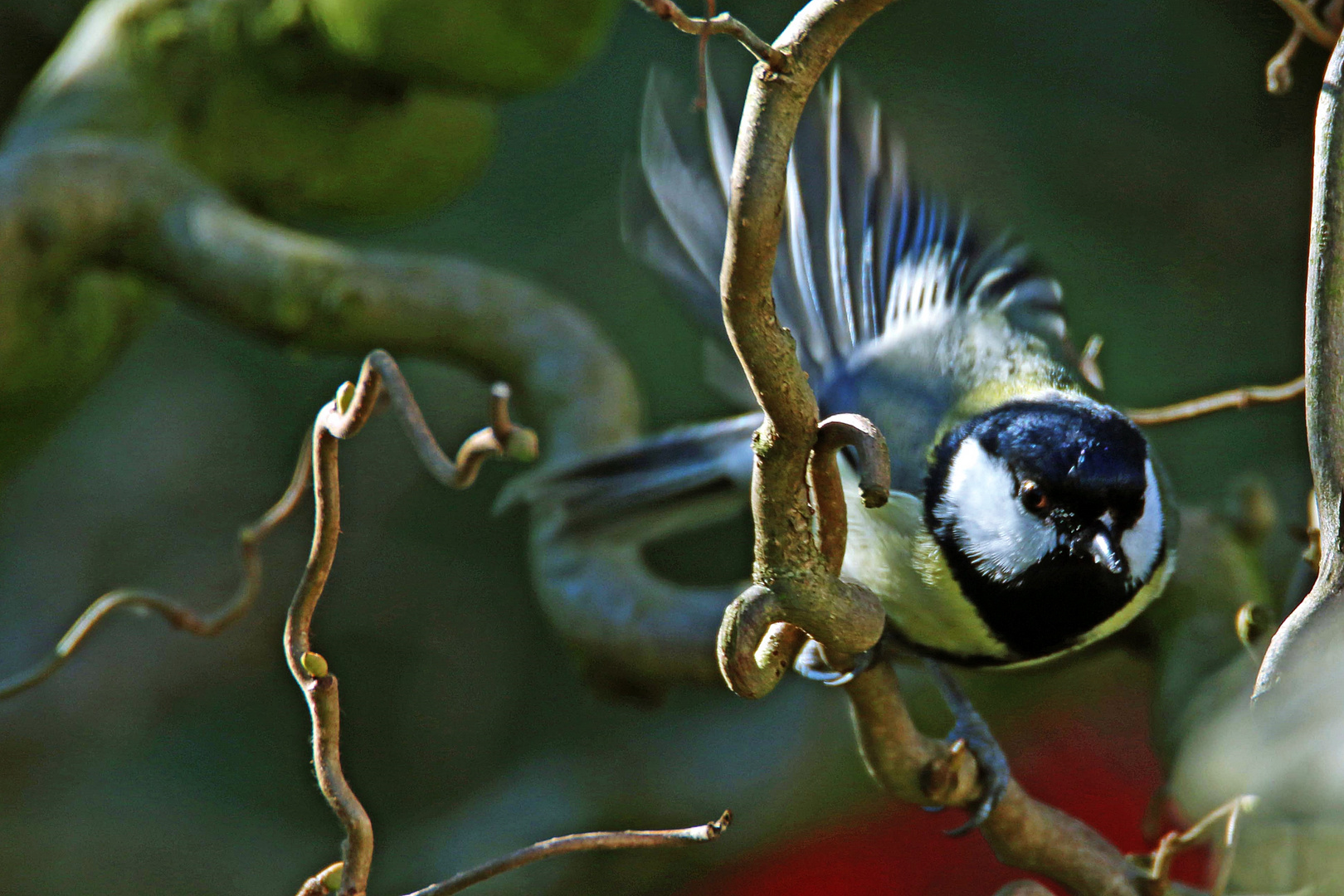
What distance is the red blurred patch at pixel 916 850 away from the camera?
1.22m

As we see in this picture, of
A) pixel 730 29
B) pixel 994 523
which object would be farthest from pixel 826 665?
pixel 730 29

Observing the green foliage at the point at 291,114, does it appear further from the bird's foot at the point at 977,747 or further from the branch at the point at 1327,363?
the branch at the point at 1327,363

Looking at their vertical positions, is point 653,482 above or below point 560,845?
below

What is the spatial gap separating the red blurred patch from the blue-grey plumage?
586 mm

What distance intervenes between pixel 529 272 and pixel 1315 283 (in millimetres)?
1298

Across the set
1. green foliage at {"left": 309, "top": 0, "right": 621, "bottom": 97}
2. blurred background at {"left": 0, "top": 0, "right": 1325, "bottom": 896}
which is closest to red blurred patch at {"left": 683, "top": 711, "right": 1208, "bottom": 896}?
blurred background at {"left": 0, "top": 0, "right": 1325, "bottom": 896}

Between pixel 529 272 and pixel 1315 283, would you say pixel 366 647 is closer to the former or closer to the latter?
pixel 529 272

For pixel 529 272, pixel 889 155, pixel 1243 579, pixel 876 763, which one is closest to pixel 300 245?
pixel 889 155

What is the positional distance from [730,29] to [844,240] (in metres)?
0.41

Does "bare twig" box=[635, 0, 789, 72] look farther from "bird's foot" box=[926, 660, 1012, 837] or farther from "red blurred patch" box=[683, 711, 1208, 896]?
"red blurred patch" box=[683, 711, 1208, 896]

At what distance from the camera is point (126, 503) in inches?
61.7

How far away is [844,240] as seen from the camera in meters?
0.68

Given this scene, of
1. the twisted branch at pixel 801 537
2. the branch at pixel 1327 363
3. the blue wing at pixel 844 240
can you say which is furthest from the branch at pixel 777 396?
the blue wing at pixel 844 240

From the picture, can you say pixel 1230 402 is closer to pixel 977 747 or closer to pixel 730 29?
pixel 977 747
